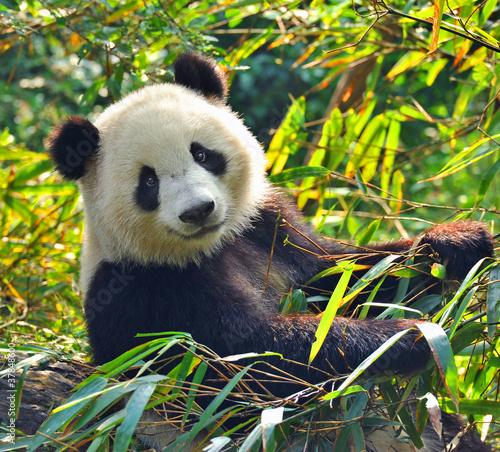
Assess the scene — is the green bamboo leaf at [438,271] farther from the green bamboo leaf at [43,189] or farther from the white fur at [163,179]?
the green bamboo leaf at [43,189]

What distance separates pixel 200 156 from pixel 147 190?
0.30 m

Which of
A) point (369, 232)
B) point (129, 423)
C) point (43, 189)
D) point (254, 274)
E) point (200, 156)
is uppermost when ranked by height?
point (200, 156)

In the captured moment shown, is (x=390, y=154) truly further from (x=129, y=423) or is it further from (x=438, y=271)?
(x=129, y=423)

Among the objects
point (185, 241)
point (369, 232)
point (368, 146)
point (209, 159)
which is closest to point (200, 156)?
point (209, 159)

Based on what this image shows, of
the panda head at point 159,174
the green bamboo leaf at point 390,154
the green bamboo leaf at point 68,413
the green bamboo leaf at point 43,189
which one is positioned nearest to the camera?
the green bamboo leaf at point 68,413

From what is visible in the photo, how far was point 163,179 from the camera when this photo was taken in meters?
2.59

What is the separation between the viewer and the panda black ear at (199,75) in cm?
307

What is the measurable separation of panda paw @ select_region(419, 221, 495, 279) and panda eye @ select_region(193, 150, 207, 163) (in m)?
1.11

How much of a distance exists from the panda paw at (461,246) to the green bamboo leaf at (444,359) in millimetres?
709

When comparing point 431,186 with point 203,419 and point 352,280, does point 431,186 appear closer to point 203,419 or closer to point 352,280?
point 352,280

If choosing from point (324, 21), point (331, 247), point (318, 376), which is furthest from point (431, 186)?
point (318, 376)

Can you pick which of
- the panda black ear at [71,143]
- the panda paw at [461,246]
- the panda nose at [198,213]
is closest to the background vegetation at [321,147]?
the panda paw at [461,246]

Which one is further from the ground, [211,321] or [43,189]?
[211,321]

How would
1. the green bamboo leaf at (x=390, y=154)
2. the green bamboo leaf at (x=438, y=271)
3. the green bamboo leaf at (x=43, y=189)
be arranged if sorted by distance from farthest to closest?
the green bamboo leaf at (x=43, y=189)
the green bamboo leaf at (x=390, y=154)
the green bamboo leaf at (x=438, y=271)
